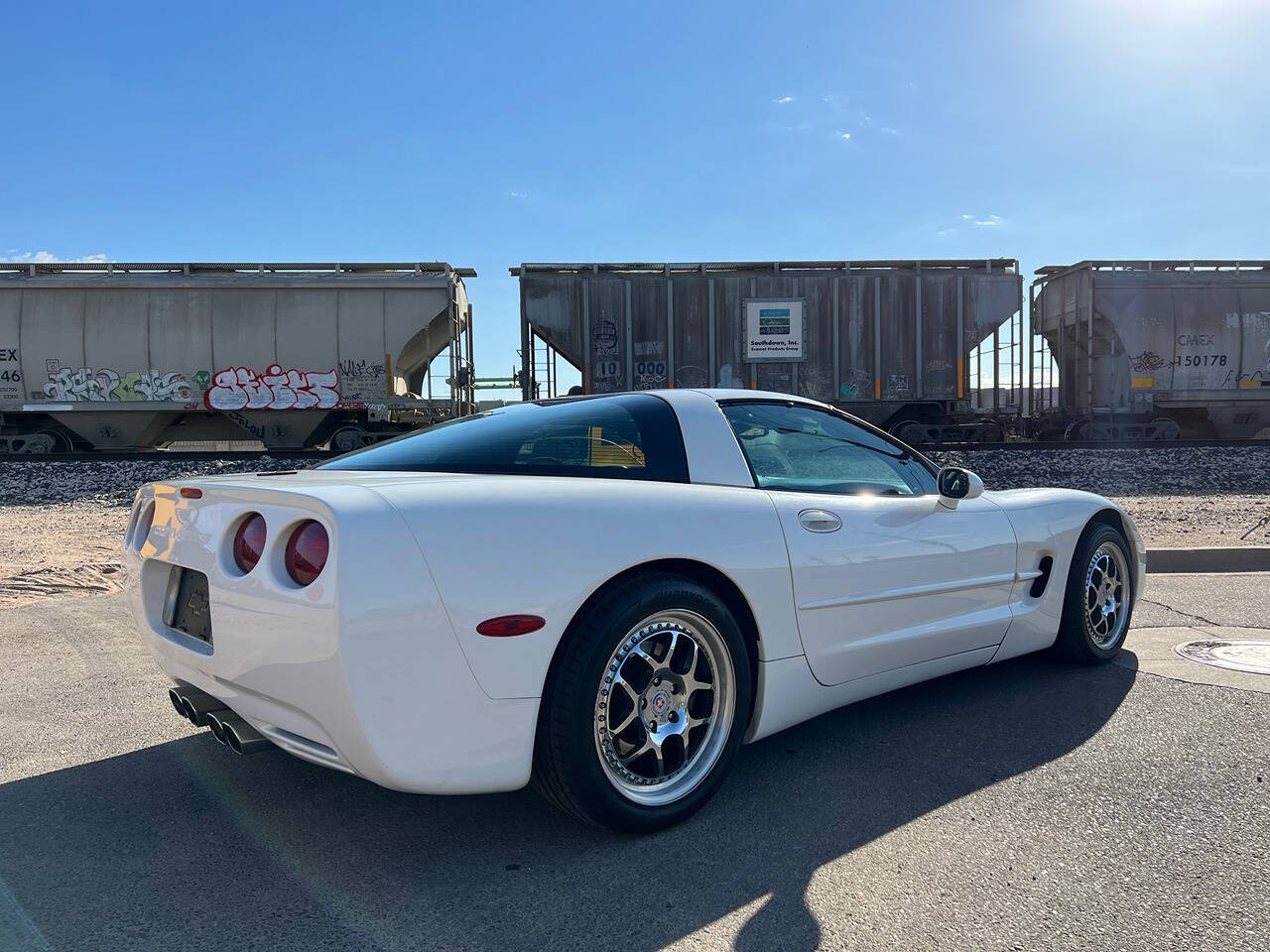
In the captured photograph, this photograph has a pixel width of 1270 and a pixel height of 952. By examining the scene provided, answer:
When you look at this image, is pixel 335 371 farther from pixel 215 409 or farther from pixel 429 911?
pixel 429 911

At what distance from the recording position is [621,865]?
7.01 ft

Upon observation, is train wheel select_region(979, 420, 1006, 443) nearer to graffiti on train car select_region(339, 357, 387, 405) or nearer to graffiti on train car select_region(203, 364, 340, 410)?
graffiti on train car select_region(339, 357, 387, 405)

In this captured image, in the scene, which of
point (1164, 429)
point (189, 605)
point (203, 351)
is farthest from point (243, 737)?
point (1164, 429)

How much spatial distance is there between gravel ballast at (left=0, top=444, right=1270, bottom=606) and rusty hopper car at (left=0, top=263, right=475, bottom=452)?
233 cm

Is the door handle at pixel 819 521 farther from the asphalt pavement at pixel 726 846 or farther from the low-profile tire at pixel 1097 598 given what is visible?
the low-profile tire at pixel 1097 598

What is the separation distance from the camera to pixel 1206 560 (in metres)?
6.60

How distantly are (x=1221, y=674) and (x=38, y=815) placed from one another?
464 centimetres

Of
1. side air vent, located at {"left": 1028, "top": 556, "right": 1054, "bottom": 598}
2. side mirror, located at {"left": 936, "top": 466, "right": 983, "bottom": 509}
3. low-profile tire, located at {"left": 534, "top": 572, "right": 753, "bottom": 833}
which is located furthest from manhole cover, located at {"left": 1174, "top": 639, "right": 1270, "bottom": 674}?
low-profile tire, located at {"left": 534, "top": 572, "right": 753, "bottom": 833}

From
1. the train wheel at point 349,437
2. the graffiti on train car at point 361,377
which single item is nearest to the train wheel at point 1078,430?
the graffiti on train car at point 361,377

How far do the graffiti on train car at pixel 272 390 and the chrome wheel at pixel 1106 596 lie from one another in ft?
44.2

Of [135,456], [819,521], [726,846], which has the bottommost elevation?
[726,846]

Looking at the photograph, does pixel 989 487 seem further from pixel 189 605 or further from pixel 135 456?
pixel 135 456

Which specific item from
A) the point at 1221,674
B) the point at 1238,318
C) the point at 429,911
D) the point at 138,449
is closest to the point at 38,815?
the point at 429,911

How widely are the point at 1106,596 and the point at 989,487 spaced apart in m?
7.91
